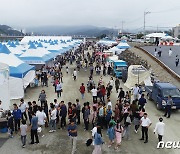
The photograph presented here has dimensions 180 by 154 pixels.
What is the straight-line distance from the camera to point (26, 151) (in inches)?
434

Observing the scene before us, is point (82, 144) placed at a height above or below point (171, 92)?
below

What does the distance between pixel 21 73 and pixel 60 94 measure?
3224 millimetres

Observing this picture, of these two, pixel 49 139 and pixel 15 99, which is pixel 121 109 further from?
pixel 15 99

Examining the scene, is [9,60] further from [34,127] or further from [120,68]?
[120,68]

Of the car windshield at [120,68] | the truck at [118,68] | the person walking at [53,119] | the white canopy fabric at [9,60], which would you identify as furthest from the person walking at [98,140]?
the car windshield at [120,68]

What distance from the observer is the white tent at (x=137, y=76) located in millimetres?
23156

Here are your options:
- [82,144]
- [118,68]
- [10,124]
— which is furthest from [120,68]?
[10,124]

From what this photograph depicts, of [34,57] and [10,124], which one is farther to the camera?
[34,57]

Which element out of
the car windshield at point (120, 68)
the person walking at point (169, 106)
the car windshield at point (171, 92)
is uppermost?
the car windshield at point (120, 68)

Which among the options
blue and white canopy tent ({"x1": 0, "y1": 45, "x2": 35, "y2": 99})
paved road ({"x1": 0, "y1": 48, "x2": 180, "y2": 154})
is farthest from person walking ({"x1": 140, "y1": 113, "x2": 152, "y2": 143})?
blue and white canopy tent ({"x1": 0, "y1": 45, "x2": 35, "y2": 99})

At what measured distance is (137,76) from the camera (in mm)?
23328

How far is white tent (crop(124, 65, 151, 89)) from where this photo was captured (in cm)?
2316

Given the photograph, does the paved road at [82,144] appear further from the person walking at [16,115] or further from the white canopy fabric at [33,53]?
the white canopy fabric at [33,53]

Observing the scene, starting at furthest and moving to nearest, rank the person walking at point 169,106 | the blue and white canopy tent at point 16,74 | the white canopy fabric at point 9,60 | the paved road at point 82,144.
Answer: the white canopy fabric at point 9,60
the blue and white canopy tent at point 16,74
the person walking at point 169,106
the paved road at point 82,144
